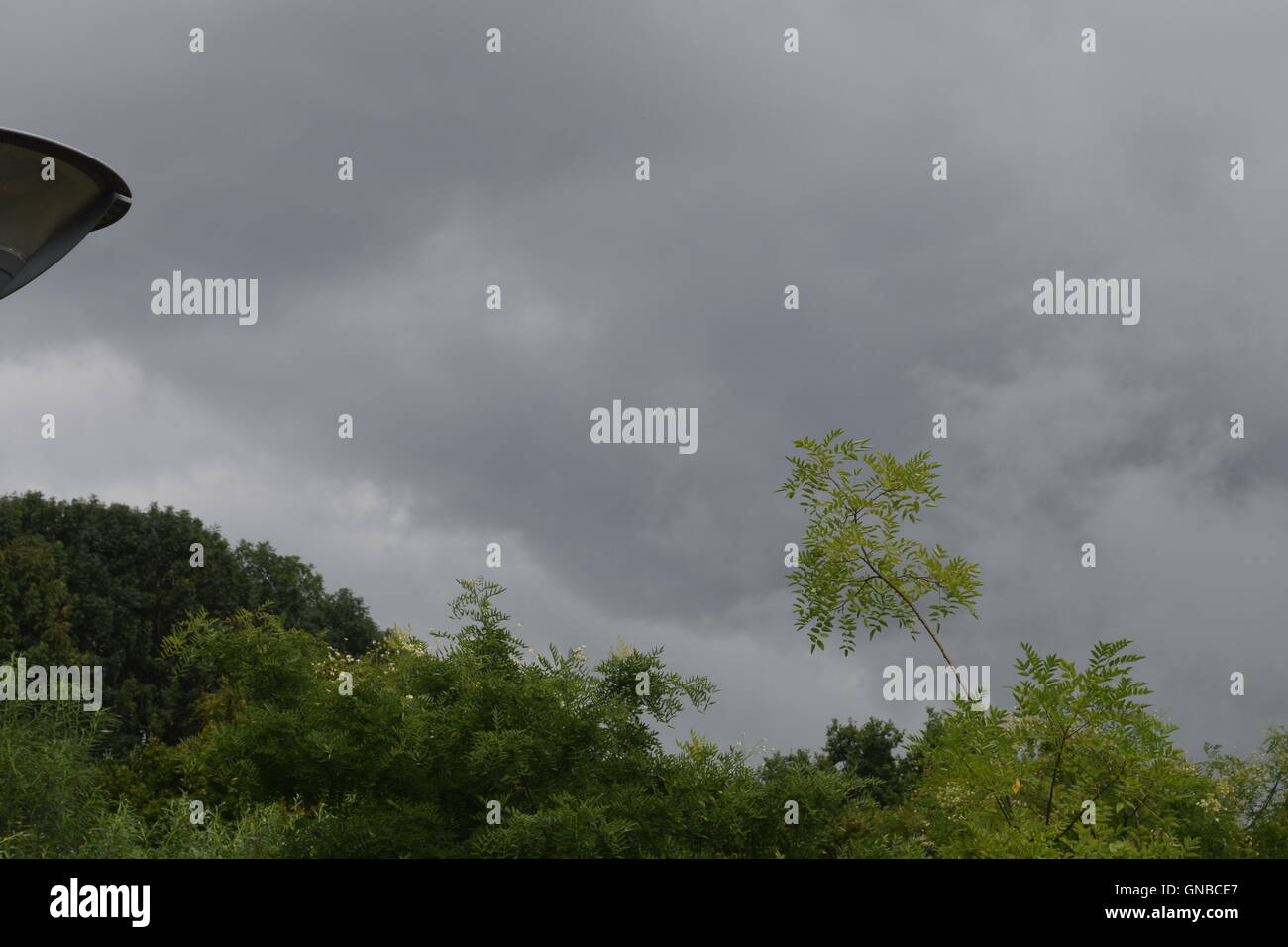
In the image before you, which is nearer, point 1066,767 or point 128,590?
point 1066,767

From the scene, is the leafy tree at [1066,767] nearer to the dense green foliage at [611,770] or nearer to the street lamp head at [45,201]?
the dense green foliage at [611,770]

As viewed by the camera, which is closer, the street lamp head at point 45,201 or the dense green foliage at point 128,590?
the street lamp head at point 45,201

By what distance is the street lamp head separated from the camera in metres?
5.64

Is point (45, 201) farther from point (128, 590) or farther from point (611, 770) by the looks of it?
point (128, 590)

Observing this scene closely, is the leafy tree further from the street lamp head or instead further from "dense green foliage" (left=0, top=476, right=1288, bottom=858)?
the street lamp head

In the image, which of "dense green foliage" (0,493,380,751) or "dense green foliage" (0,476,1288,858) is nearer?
"dense green foliage" (0,476,1288,858)

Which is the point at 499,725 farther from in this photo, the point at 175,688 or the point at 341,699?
the point at 175,688

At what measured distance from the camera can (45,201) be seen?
5.84 meters

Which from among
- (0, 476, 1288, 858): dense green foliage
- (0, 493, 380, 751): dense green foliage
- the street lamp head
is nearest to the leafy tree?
(0, 476, 1288, 858): dense green foliage

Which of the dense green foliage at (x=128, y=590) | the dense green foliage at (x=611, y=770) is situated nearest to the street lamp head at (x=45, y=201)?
the dense green foliage at (x=611, y=770)

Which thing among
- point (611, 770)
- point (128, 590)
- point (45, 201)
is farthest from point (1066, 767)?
point (128, 590)

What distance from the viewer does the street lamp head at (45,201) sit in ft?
18.5

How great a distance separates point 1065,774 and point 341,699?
A: 410cm
